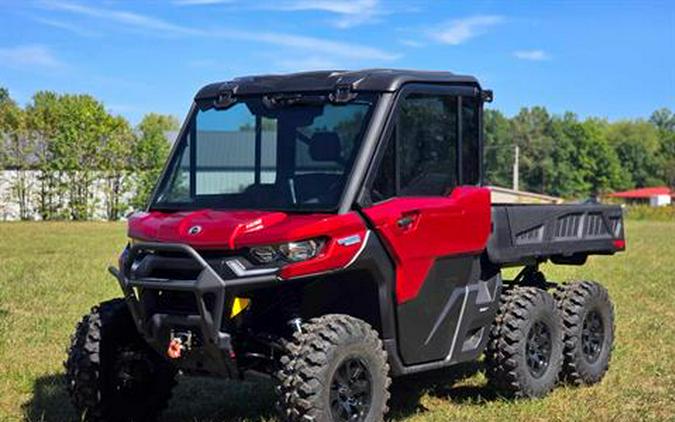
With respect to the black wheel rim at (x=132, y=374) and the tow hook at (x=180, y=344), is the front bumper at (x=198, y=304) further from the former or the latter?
the black wheel rim at (x=132, y=374)

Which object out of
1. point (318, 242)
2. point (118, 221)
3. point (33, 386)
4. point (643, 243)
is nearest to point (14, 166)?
point (118, 221)

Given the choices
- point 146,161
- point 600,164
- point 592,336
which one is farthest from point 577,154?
point 592,336

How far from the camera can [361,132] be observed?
5941mm

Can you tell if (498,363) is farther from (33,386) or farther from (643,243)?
(643,243)

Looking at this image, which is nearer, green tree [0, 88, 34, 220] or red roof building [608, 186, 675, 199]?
green tree [0, 88, 34, 220]

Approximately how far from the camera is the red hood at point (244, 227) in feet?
17.7

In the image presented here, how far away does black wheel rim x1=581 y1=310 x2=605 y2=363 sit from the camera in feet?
26.7

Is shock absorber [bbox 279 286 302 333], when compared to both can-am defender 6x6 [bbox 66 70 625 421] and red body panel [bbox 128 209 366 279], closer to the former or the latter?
can-am defender 6x6 [bbox 66 70 625 421]

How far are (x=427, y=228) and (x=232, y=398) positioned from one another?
2.38m

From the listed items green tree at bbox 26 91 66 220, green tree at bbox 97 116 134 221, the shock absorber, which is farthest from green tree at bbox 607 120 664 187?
the shock absorber

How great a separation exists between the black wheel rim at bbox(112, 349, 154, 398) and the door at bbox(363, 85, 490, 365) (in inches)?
67.6

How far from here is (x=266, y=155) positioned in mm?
6336

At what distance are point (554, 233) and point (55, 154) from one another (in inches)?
1587

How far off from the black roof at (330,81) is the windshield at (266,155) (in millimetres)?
70
